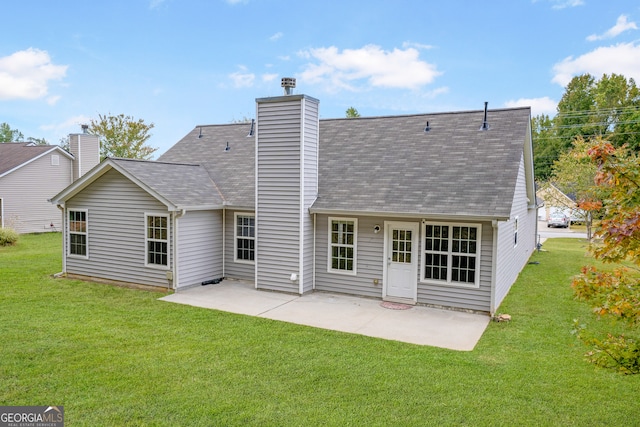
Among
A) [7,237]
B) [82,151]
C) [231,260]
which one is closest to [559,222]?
[231,260]

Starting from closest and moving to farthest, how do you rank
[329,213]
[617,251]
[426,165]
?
[617,251]
[329,213]
[426,165]

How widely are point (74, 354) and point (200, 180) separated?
6925 millimetres

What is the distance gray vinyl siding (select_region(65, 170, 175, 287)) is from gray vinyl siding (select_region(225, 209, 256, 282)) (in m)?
1.79

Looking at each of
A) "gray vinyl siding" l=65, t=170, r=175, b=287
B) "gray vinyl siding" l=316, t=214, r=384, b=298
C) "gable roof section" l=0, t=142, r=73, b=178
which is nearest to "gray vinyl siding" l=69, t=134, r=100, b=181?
"gable roof section" l=0, t=142, r=73, b=178

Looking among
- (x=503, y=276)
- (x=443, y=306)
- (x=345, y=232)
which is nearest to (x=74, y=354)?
(x=345, y=232)

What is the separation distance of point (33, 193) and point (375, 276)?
2244cm

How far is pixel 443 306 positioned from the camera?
1012 cm

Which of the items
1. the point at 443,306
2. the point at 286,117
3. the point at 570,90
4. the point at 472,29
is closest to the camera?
the point at 443,306

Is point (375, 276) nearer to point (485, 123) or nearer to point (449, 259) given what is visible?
point (449, 259)

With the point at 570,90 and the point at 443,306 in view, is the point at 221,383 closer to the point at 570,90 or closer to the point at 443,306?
the point at 443,306

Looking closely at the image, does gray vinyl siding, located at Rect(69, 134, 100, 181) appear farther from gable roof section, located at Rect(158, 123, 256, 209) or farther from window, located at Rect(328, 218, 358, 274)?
window, located at Rect(328, 218, 358, 274)

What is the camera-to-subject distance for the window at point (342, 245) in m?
11.1

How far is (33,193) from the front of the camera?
25000 mm

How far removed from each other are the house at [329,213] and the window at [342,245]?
0.08 ft
